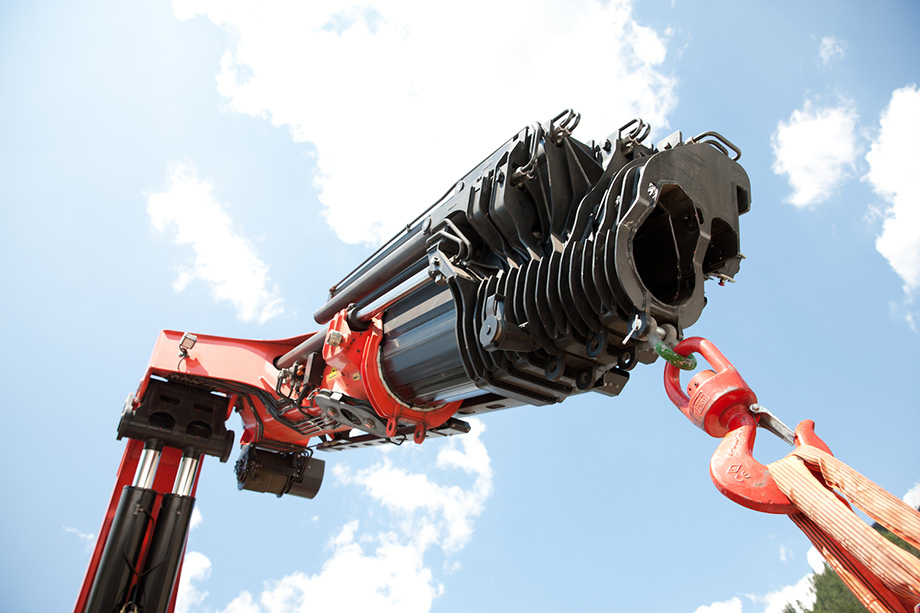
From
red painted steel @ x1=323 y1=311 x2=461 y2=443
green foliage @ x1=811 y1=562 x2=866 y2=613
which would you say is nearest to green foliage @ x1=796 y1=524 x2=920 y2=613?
green foliage @ x1=811 y1=562 x2=866 y2=613

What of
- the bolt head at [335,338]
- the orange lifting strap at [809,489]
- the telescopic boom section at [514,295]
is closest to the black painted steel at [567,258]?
the telescopic boom section at [514,295]

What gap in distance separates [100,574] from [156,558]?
0.48 m

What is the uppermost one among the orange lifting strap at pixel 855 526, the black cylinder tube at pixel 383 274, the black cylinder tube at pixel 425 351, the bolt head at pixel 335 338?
the black cylinder tube at pixel 383 274

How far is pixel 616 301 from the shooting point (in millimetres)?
2693

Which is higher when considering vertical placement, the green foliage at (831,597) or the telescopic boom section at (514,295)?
the green foliage at (831,597)

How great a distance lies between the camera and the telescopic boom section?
2789 mm

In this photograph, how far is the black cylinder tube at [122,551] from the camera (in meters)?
5.38

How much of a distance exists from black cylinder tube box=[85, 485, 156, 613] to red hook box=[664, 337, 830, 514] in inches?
210

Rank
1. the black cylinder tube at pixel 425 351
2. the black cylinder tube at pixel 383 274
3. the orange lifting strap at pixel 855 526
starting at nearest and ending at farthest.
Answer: the orange lifting strap at pixel 855 526
the black cylinder tube at pixel 425 351
the black cylinder tube at pixel 383 274

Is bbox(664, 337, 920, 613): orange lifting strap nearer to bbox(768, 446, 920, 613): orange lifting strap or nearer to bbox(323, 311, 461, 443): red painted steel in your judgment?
bbox(768, 446, 920, 613): orange lifting strap

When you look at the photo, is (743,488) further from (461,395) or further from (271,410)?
(271,410)

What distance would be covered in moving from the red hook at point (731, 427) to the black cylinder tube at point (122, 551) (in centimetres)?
534

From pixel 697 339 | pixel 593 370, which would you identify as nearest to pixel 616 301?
pixel 697 339

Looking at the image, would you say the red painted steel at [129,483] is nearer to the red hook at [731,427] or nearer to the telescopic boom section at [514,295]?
the telescopic boom section at [514,295]
